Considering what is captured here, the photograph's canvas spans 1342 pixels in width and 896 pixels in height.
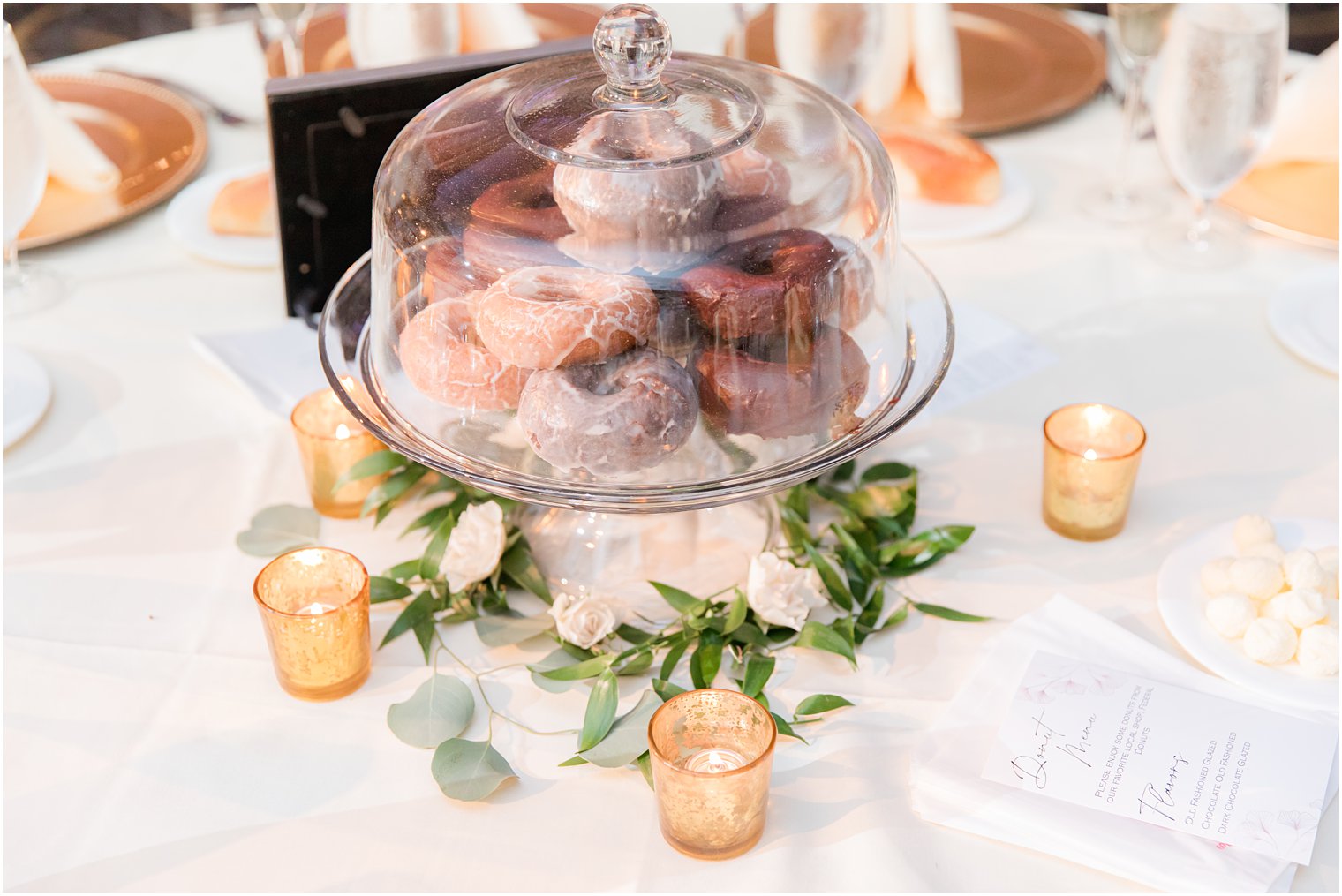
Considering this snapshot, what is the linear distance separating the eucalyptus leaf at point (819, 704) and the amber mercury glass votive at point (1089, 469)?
0.28 m

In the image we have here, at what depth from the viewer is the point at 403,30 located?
148 centimetres

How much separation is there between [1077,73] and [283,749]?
133cm

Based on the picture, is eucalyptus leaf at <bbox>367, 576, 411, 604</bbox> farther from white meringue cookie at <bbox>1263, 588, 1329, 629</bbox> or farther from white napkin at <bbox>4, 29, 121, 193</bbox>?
white napkin at <bbox>4, 29, 121, 193</bbox>

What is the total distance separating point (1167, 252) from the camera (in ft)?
4.70

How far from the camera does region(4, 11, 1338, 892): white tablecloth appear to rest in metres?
0.79

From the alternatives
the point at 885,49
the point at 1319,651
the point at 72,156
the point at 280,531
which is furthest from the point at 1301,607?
the point at 72,156

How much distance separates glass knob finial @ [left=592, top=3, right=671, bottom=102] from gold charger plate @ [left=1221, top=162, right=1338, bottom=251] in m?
0.85

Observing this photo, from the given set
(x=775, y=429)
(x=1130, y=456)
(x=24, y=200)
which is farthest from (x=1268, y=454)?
(x=24, y=200)

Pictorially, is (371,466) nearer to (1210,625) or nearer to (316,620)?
(316,620)

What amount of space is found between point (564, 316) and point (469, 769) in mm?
295

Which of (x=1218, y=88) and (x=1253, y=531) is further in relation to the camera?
(x=1218, y=88)

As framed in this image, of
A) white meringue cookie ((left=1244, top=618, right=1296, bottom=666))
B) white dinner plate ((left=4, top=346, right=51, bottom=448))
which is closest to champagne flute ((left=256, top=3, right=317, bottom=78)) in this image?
white dinner plate ((left=4, top=346, right=51, bottom=448))

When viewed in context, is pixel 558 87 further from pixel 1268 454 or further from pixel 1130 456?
pixel 1268 454

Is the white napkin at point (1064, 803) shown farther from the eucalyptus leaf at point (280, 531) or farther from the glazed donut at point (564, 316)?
the eucalyptus leaf at point (280, 531)
